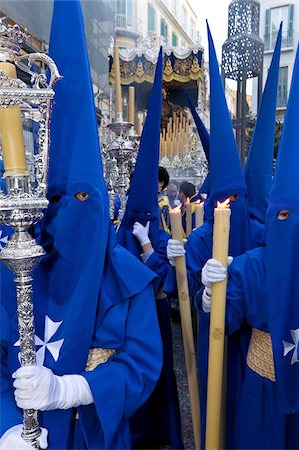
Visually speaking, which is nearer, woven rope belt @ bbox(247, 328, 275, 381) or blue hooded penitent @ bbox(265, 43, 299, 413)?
blue hooded penitent @ bbox(265, 43, 299, 413)

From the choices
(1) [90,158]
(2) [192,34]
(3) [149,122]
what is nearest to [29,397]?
(1) [90,158]

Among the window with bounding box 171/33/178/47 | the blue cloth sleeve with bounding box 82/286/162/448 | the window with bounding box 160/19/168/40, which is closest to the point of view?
the blue cloth sleeve with bounding box 82/286/162/448

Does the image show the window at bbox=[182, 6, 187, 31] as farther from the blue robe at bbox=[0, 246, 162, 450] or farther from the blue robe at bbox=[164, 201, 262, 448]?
the blue robe at bbox=[0, 246, 162, 450]

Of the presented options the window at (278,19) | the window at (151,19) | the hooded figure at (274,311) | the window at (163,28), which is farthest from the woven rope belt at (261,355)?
the window at (163,28)

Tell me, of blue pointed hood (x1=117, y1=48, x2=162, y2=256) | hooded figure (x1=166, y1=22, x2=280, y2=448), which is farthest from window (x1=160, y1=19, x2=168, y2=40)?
hooded figure (x1=166, y1=22, x2=280, y2=448)

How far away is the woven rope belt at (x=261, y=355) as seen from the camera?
151 cm

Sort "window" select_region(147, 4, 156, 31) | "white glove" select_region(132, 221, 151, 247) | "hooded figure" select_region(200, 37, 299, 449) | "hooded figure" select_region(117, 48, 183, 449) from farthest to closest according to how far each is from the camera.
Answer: "window" select_region(147, 4, 156, 31) < "white glove" select_region(132, 221, 151, 247) < "hooded figure" select_region(117, 48, 183, 449) < "hooded figure" select_region(200, 37, 299, 449)

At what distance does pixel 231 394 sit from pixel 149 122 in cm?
153

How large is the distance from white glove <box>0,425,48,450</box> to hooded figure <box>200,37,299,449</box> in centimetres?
76

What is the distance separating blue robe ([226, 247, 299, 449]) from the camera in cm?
151

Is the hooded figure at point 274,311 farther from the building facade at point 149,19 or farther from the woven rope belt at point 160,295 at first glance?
the building facade at point 149,19

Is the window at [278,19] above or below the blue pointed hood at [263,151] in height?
above

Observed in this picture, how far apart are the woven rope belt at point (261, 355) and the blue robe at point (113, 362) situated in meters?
0.56

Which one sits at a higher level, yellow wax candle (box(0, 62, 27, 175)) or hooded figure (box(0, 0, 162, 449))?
yellow wax candle (box(0, 62, 27, 175))
